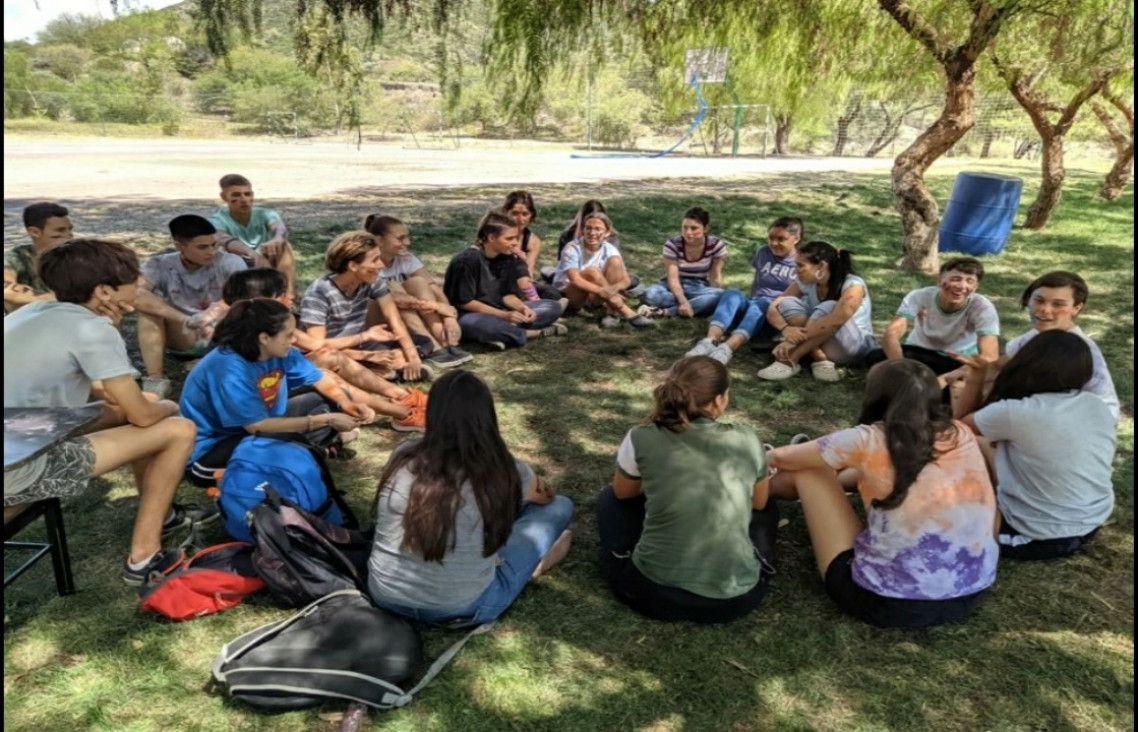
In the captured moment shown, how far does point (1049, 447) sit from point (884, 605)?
0.91m

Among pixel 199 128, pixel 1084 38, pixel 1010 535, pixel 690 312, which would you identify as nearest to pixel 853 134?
pixel 199 128

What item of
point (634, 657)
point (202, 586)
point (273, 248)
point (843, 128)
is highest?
point (843, 128)

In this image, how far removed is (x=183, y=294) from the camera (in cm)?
483

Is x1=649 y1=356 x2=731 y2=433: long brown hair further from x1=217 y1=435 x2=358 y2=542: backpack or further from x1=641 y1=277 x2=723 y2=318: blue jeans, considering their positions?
x1=641 y1=277 x2=723 y2=318: blue jeans

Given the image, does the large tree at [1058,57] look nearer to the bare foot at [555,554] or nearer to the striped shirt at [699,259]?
the striped shirt at [699,259]

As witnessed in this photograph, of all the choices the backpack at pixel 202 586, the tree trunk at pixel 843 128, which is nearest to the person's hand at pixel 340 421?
the backpack at pixel 202 586

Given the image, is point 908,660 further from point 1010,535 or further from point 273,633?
point 273,633

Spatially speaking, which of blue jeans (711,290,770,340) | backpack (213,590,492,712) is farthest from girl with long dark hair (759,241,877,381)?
backpack (213,590,492,712)

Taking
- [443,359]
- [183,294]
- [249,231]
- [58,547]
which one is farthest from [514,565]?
[249,231]

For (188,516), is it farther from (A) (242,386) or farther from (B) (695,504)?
(B) (695,504)

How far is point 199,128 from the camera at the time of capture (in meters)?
33.5

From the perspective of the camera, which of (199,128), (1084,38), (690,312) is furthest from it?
(199,128)

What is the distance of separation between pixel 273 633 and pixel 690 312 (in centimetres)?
441

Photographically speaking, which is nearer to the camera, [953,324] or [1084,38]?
[953,324]
